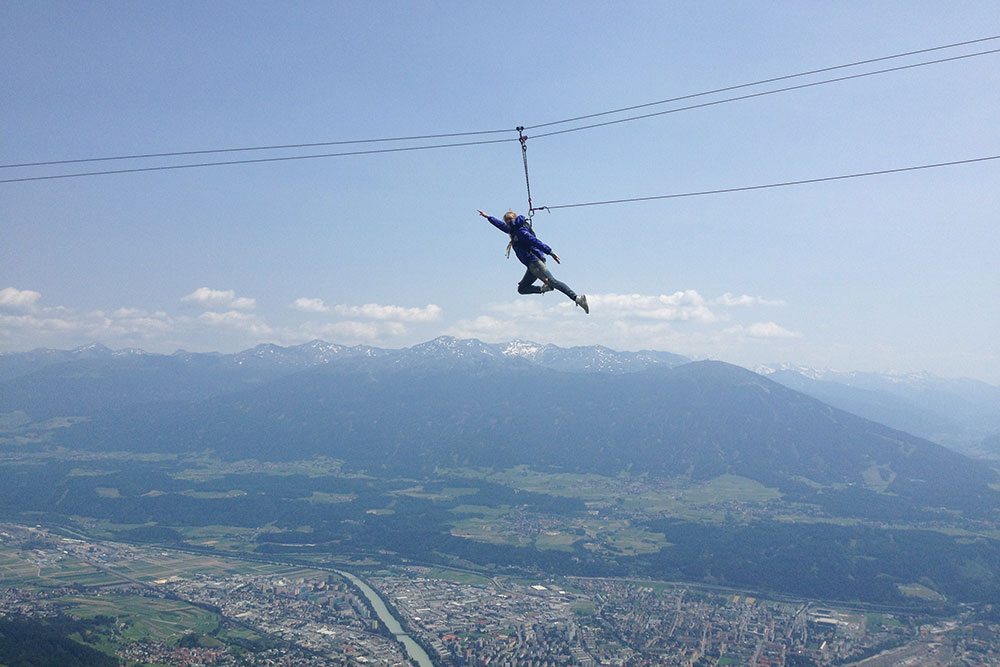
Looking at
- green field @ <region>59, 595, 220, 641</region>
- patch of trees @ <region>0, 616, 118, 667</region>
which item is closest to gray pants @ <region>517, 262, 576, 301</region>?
patch of trees @ <region>0, 616, 118, 667</region>

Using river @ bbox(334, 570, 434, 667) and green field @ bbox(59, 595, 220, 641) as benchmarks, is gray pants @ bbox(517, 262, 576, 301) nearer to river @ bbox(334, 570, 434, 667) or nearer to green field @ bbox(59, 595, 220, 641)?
river @ bbox(334, 570, 434, 667)

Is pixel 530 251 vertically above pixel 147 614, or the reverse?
pixel 530 251

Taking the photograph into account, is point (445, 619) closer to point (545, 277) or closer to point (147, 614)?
point (147, 614)

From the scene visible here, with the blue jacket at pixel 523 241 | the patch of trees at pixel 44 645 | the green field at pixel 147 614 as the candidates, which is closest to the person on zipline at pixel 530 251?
the blue jacket at pixel 523 241

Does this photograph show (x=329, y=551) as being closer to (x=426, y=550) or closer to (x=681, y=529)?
(x=426, y=550)

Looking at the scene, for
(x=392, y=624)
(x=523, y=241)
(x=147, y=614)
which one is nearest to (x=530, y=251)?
(x=523, y=241)

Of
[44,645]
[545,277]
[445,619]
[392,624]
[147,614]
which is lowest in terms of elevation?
[445,619]
